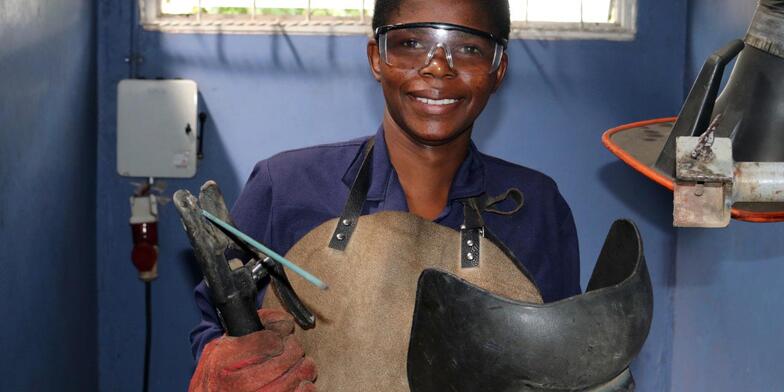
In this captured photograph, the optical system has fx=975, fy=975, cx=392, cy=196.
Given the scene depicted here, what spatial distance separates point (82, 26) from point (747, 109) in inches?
98.3

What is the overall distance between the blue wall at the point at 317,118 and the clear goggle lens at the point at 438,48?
5.30ft

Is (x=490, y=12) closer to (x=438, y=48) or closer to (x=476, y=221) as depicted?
(x=438, y=48)

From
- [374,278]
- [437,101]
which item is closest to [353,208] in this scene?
[374,278]

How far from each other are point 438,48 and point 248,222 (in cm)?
45

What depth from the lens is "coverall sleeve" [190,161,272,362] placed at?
64.5 inches

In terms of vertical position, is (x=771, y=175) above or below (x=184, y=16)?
below

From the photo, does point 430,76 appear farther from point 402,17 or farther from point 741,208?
point 741,208

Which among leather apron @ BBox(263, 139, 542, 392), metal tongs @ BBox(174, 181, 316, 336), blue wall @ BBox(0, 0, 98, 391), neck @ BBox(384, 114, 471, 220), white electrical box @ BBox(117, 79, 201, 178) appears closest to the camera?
metal tongs @ BBox(174, 181, 316, 336)

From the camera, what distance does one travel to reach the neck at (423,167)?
5.74 feet

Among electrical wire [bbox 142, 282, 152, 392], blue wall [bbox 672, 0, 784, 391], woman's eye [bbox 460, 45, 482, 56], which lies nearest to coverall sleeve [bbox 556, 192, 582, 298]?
woman's eye [bbox 460, 45, 482, 56]

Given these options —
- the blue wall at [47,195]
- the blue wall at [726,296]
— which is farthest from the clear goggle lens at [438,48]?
the blue wall at [726,296]

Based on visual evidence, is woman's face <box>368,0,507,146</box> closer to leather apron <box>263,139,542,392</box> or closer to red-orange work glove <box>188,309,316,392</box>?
leather apron <box>263,139,542,392</box>

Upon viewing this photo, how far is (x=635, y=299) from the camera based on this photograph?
1.24 metres

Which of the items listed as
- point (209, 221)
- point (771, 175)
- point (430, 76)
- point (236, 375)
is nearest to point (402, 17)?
point (430, 76)
